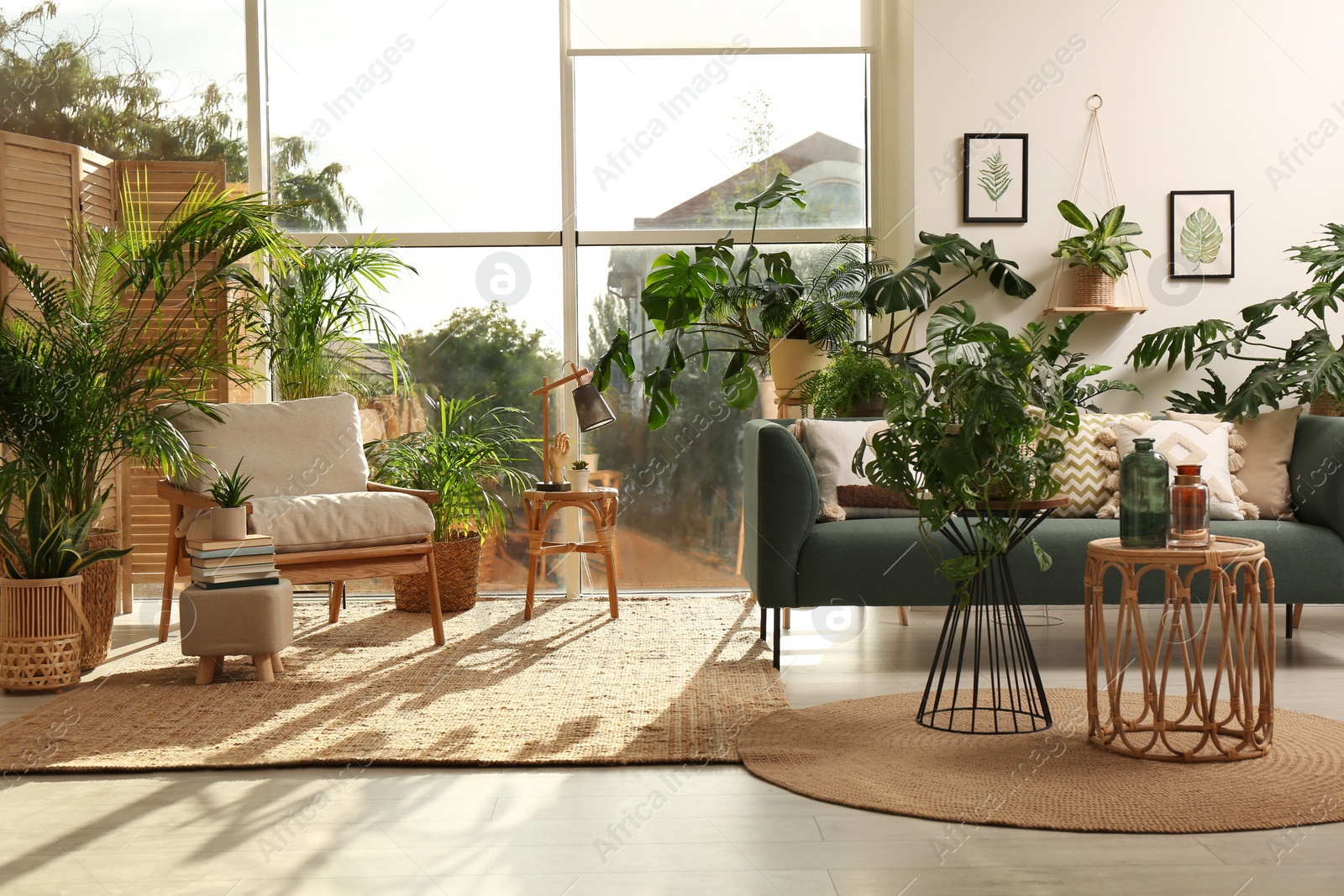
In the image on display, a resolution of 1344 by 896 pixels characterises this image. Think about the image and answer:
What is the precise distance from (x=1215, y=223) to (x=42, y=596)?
4.93 metres

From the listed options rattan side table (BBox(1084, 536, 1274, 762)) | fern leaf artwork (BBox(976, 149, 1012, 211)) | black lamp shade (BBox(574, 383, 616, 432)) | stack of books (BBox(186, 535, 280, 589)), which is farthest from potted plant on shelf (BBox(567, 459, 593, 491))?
rattan side table (BBox(1084, 536, 1274, 762))

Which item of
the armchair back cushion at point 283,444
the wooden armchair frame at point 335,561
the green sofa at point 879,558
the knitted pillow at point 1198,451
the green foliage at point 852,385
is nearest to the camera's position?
the green sofa at point 879,558

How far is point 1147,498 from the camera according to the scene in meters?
2.57

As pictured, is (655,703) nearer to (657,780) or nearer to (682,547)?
(657,780)

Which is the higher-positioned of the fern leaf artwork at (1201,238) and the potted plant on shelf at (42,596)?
the fern leaf artwork at (1201,238)

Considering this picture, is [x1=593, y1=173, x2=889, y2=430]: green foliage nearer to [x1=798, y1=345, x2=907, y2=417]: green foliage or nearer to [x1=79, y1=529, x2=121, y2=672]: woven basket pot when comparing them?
[x1=798, y1=345, x2=907, y2=417]: green foliage

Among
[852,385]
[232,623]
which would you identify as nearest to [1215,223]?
[852,385]

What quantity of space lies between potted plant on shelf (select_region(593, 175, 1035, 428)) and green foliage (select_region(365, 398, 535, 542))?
0.63 meters

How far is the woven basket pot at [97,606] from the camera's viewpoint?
366 centimetres

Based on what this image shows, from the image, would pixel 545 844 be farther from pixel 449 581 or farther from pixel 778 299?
pixel 778 299

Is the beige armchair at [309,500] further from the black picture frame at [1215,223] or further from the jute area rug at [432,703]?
the black picture frame at [1215,223]

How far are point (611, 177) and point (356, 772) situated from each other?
11.2 ft

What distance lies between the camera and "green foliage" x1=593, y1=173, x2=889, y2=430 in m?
4.62

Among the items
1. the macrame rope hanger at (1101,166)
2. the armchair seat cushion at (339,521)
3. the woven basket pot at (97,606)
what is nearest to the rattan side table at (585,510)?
the armchair seat cushion at (339,521)
